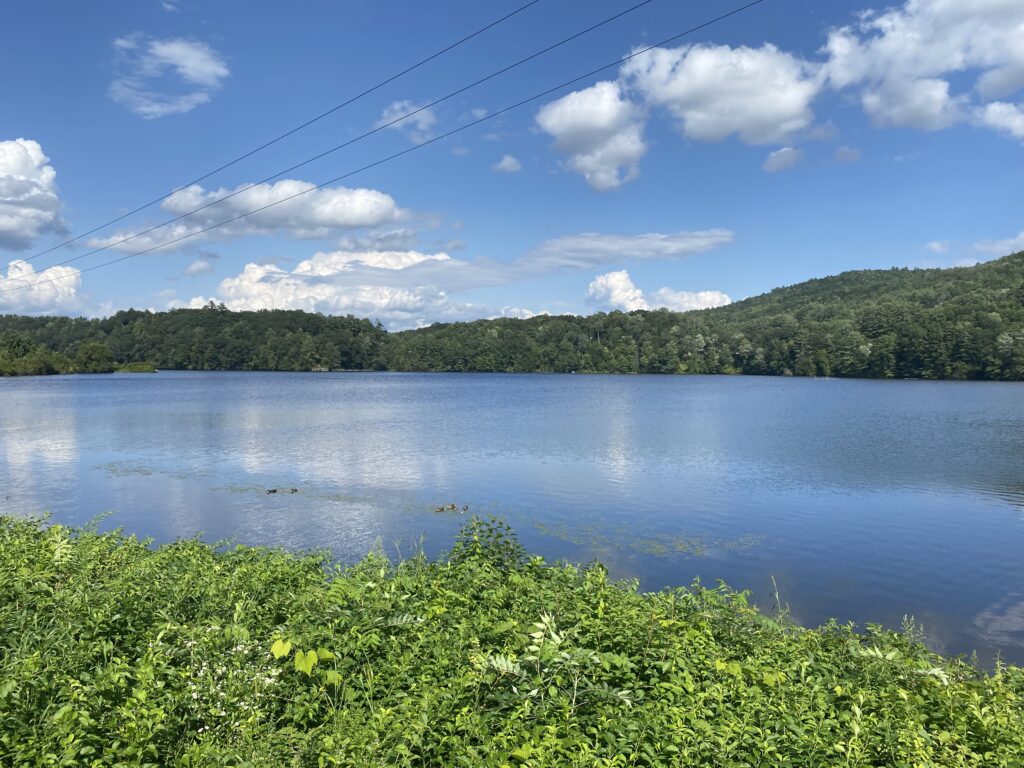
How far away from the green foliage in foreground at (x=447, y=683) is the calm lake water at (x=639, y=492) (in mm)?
7964

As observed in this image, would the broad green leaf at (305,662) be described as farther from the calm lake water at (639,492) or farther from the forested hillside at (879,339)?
the forested hillside at (879,339)

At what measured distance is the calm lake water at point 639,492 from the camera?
57.3 feet

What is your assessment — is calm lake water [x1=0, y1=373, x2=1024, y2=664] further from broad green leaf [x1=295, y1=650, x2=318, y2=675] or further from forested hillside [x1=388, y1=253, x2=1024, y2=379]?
forested hillside [x1=388, y1=253, x2=1024, y2=379]

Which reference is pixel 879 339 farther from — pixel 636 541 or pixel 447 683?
pixel 447 683

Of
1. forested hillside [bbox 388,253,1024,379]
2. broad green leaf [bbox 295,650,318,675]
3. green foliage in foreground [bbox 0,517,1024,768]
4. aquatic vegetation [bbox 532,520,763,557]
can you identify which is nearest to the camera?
green foliage in foreground [bbox 0,517,1024,768]

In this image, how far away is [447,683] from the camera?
256 inches

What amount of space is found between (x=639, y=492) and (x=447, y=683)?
73.9 feet

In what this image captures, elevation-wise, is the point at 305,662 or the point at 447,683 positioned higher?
the point at 305,662

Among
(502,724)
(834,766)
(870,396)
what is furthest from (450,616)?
(870,396)

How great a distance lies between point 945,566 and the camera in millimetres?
18344

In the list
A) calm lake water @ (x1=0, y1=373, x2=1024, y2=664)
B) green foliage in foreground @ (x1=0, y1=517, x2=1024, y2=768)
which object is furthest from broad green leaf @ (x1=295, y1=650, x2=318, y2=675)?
calm lake water @ (x1=0, y1=373, x2=1024, y2=664)

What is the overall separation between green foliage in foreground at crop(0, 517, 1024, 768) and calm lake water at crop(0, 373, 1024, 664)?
796 centimetres

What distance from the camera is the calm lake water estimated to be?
1747 centimetres

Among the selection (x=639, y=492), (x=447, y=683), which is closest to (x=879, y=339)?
(x=639, y=492)
